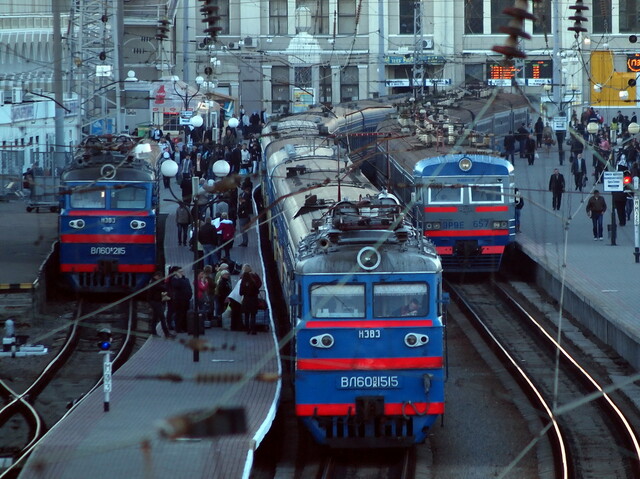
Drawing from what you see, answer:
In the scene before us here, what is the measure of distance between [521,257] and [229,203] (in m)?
6.85

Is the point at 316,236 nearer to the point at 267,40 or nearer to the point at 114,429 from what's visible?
the point at 114,429

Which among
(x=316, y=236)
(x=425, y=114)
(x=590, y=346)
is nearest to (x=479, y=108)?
(x=425, y=114)

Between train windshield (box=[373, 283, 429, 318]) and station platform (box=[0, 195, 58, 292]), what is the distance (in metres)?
11.3

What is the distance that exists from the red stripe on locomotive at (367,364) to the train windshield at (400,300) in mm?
501

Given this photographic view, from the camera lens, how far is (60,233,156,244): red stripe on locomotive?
2559 centimetres

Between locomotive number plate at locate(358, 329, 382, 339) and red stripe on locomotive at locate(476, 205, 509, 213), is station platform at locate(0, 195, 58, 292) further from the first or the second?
locomotive number plate at locate(358, 329, 382, 339)

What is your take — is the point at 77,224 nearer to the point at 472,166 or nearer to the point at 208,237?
the point at 208,237

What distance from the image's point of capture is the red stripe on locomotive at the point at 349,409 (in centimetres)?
1452

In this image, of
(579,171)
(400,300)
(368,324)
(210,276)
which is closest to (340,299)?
(368,324)

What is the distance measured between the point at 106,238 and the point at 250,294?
5.94 m

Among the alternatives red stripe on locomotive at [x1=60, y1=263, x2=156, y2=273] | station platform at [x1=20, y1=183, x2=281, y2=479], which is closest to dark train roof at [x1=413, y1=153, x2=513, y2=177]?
red stripe on locomotive at [x1=60, y1=263, x2=156, y2=273]

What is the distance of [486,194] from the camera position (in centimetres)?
2597

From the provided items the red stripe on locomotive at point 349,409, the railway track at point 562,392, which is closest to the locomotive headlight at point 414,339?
the red stripe on locomotive at point 349,409

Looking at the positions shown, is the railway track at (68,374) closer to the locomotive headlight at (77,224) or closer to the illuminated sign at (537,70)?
the locomotive headlight at (77,224)
